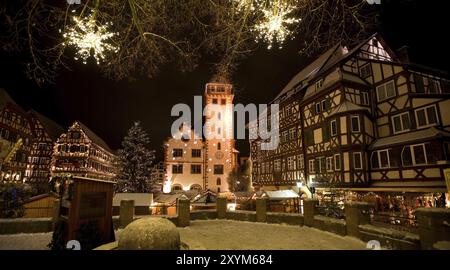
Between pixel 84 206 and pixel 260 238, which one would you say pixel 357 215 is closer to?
pixel 260 238

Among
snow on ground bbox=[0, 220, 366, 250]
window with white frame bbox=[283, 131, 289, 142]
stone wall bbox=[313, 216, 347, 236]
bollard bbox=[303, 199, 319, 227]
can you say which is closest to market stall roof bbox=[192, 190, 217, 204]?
snow on ground bbox=[0, 220, 366, 250]

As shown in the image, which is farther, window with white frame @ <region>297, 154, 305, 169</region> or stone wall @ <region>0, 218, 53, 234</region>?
window with white frame @ <region>297, 154, 305, 169</region>

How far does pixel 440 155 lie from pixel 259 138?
2356cm

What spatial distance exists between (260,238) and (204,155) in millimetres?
35294

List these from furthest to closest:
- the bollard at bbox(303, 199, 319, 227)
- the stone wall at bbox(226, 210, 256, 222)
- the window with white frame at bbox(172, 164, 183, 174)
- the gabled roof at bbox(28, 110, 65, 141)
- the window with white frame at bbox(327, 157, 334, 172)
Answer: the gabled roof at bbox(28, 110, 65, 141), the window with white frame at bbox(172, 164, 183, 174), the window with white frame at bbox(327, 157, 334, 172), the stone wall at bbox(226, 210, 256, 222), the bollard at bbox(303, 199, 319, 227)

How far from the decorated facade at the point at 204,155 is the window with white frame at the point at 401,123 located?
27.9 meters

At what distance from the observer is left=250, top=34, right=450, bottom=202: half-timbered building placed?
54.7 feet

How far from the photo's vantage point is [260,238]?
32.4ft

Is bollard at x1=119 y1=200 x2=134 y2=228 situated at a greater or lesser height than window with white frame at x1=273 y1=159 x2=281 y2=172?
lesser

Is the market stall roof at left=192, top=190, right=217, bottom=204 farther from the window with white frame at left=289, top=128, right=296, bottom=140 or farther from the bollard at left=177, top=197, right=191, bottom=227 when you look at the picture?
the window with white frame at left=289, top=128, right=296, bottom=140

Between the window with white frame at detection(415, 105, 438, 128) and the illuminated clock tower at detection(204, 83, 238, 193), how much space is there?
29.6 meters

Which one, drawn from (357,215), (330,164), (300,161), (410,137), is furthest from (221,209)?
(300,161)
